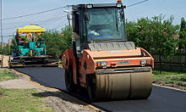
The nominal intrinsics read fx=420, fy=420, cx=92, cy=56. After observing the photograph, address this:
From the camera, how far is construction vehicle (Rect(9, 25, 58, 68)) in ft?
117

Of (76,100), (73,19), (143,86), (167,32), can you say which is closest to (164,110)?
(143,86)

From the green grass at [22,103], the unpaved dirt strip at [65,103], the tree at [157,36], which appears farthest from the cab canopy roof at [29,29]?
the green grass at [22,103]

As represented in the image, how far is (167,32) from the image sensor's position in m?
29.7

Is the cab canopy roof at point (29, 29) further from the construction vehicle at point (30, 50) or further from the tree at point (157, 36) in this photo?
the tree at point (157, 36)

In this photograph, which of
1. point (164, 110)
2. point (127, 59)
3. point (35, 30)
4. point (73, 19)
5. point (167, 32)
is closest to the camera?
point (164, 110)

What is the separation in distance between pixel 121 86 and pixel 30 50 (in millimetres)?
25799

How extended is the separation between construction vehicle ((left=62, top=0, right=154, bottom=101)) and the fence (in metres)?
18.0

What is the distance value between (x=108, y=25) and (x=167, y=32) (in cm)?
1682

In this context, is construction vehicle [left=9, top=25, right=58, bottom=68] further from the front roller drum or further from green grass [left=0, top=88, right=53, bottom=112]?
the front roller drum

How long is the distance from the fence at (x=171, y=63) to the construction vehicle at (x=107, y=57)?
1796cm

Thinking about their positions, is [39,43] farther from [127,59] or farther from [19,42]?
[127,59]

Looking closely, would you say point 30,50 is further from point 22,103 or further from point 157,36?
point 22,103

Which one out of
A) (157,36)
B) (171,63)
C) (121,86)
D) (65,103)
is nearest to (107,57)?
(121,86)

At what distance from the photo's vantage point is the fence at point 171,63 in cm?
3124
